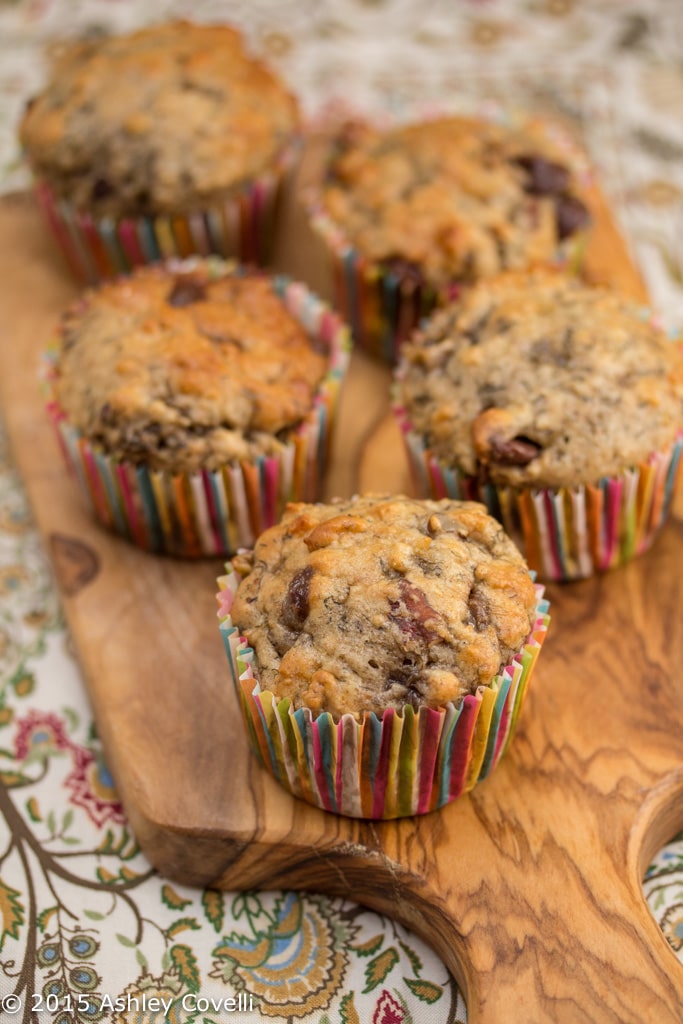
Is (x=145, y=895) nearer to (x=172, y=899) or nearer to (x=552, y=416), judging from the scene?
(x=172, y=899)

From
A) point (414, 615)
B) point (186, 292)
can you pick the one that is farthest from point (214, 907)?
point (186, 292)

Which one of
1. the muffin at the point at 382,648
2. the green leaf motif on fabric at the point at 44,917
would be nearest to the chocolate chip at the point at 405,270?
the muffin at the point at 382,648

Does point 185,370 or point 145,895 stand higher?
point 185,370

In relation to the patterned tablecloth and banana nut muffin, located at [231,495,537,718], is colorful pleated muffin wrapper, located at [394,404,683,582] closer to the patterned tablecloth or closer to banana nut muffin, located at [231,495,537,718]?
banana nut muffin, located at [231,495,537,718]

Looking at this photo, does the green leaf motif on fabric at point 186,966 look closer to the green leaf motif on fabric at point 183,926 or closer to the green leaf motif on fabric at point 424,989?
the green leaf motif on fabric at point 183,926

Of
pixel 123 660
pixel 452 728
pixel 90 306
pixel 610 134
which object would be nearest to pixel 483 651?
pixel 452 728

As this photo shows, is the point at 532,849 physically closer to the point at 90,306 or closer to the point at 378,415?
the point at 378,415
